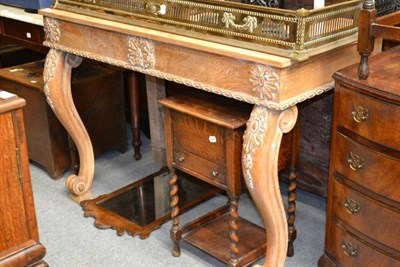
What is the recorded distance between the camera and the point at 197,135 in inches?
96.0

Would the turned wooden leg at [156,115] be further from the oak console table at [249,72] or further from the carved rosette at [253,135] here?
the carved rosette at [253,135]

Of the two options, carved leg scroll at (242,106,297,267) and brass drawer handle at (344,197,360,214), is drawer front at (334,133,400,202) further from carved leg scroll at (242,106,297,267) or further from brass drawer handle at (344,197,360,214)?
carved leg scroll at (242,106,297,267)

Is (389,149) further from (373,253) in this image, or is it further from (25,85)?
(25,85)

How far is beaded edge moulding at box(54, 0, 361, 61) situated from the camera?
6.46 ft

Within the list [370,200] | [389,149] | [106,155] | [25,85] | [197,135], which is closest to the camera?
[389,149]

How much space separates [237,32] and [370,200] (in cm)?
73

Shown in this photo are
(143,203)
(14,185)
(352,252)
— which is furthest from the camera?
(143,203)

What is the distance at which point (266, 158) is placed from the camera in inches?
84.1

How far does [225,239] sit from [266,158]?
2.20 ft

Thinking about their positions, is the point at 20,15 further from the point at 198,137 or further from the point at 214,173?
the point at 214,173

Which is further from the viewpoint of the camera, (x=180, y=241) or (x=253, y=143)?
(x=180, y=241)

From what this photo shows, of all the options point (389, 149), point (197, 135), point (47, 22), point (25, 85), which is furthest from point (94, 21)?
point (389, 149)

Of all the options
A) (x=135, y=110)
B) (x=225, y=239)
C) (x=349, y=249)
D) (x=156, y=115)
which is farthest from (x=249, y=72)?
Result: (x=135, y=110)

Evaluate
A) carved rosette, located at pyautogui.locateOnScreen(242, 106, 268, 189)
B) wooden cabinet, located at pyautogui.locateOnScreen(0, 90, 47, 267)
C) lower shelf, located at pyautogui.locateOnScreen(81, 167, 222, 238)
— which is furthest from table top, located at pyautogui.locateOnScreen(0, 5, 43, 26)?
carved rosette, located at pyautogui.locateOnScreen(242, 106, 268, 189)
